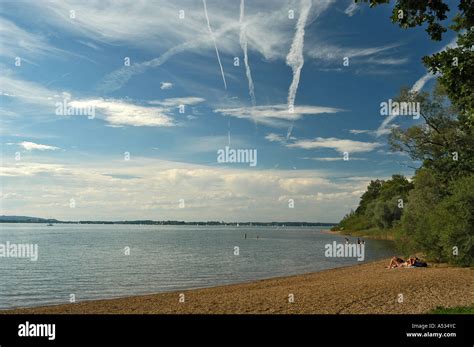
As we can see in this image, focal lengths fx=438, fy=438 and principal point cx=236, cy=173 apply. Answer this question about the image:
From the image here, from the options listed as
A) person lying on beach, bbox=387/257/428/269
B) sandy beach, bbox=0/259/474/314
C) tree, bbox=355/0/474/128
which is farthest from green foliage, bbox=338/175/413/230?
tree, bbox=355/0/474/128

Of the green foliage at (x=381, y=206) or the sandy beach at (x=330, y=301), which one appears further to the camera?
the green foliage at (x=381, y=206)

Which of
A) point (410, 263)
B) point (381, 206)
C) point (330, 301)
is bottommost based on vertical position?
point (410, 263)

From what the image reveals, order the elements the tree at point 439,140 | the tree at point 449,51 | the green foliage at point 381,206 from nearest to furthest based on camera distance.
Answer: the tree at point 449,51, the tree at point 439,140, the green foliage at point 381,206

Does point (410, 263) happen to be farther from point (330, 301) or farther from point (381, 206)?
point (381, 206)

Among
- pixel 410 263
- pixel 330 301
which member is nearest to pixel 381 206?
pixel 410 263

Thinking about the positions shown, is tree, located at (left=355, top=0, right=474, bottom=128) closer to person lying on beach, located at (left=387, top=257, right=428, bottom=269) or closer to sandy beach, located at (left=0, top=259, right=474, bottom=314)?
sandy beach, located at (left=0, top=259, right=474, bottom=314)

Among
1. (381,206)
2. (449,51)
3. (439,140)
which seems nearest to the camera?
(449,51)

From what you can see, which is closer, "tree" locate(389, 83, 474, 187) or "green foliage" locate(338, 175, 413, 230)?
"tree" locate(389, 83, 474, 187)

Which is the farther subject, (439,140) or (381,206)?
(381,206)

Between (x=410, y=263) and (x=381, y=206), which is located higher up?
(x=381, y=206)

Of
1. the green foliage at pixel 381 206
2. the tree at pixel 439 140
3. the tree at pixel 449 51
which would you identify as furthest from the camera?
the green foliage at pixel 381 206

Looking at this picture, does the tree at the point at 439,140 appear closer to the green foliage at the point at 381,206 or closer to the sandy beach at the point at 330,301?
the sandy beach at the point at 330,301

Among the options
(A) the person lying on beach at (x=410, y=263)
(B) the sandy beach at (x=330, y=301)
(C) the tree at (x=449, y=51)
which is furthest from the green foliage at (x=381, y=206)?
(C) the tree at (x=449, y=51)
